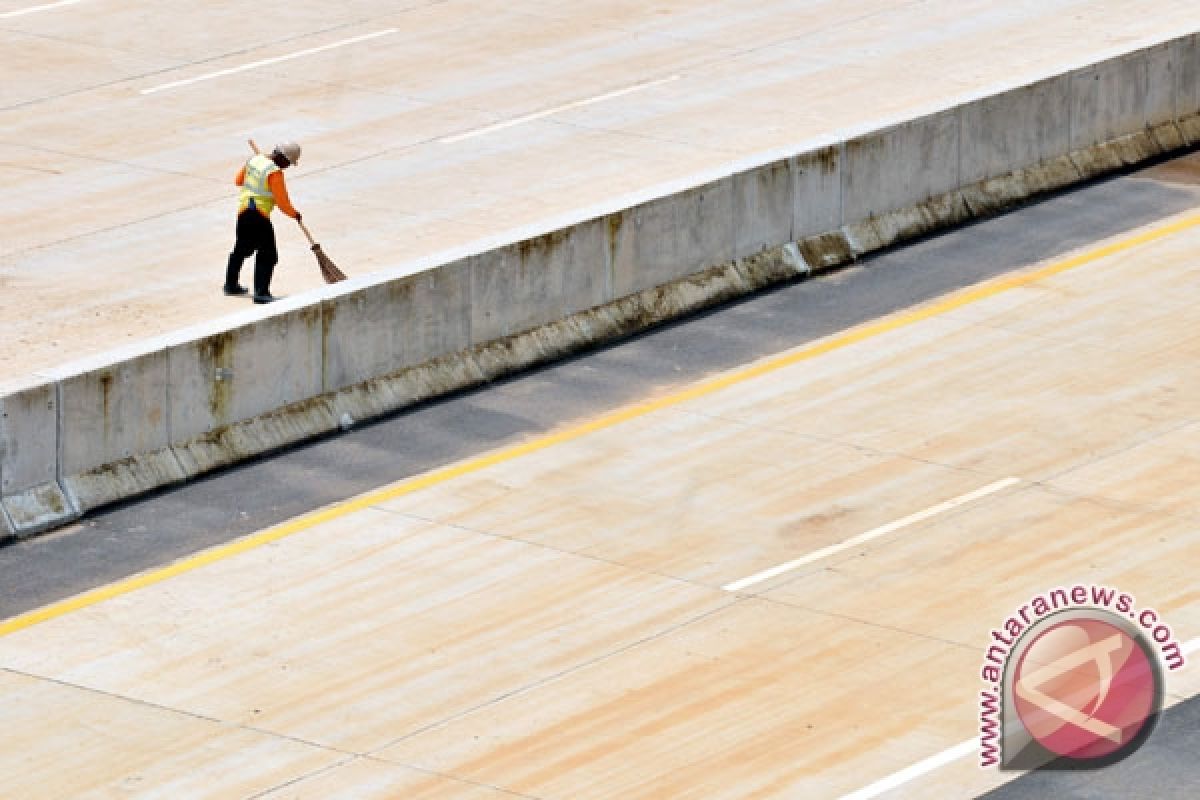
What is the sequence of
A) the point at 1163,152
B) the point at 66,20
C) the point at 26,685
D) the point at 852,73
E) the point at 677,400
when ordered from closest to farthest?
the point at 26,685
the point at 677,400
the point at 1163,152
the point at 852,73
the point at 66,20

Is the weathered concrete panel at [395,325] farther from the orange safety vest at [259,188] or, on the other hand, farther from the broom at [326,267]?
the orange safety vest at [259,188]

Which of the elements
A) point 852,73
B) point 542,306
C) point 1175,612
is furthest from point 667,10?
point 1175,612

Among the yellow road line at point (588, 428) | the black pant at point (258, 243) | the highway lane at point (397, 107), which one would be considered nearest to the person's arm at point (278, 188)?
the black pant at point (258, 243)

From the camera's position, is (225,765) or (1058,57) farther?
(1058,57)

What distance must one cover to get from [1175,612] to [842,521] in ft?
8.46

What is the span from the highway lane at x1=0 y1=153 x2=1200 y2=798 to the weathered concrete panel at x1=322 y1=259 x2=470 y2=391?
0.46 m

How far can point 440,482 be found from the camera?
20109 mm

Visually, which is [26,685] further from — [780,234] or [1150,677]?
[780,234]

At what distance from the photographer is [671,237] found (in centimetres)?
2381

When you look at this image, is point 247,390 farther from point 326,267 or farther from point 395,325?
point 326,267

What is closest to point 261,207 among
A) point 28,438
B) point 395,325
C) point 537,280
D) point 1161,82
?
point 395,325

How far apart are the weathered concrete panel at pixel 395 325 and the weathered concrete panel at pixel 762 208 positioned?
3167mm

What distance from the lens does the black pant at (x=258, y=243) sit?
2248 centimetres

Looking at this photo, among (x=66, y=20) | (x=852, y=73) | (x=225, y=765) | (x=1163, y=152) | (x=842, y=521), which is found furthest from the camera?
(x=66, y=20)
